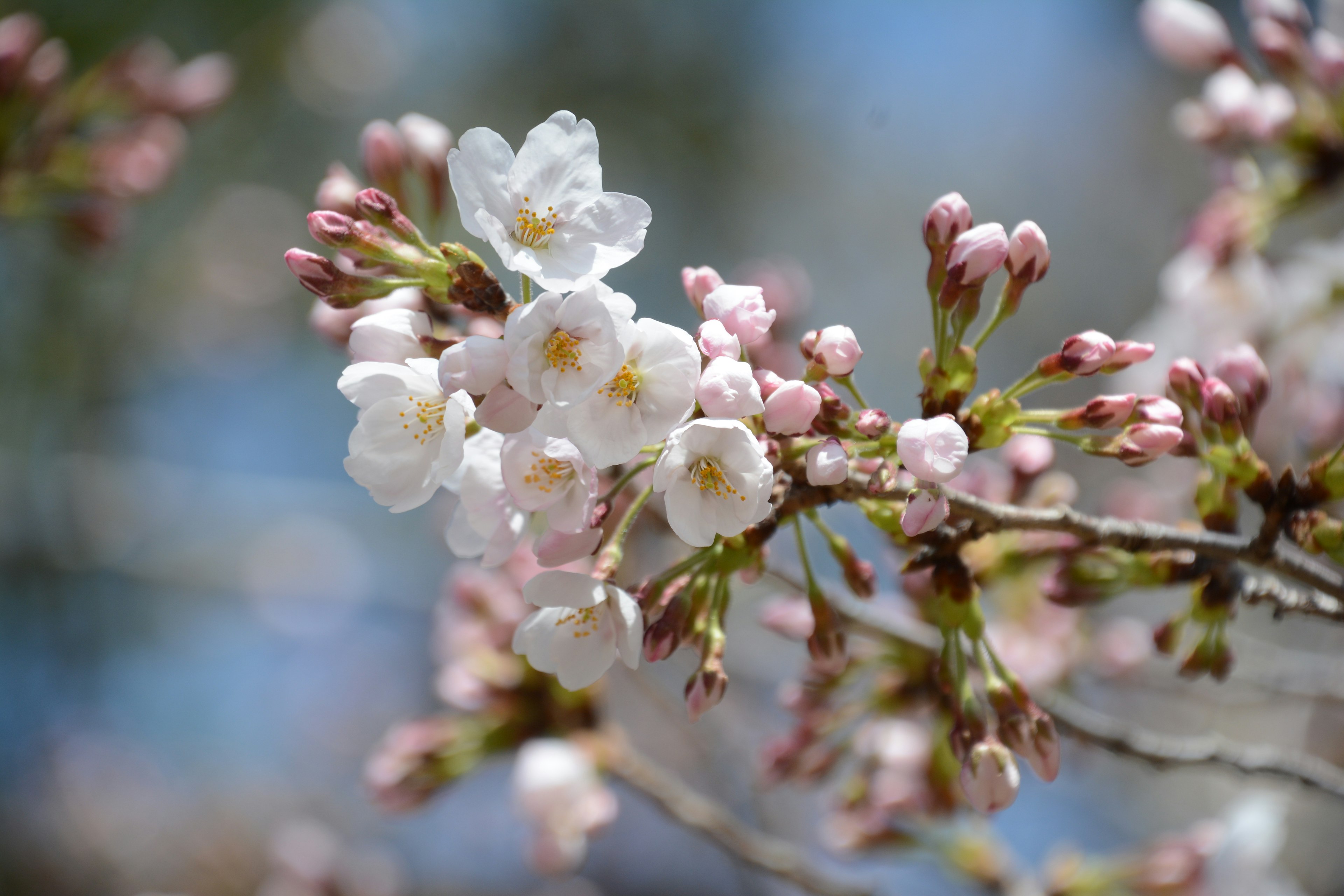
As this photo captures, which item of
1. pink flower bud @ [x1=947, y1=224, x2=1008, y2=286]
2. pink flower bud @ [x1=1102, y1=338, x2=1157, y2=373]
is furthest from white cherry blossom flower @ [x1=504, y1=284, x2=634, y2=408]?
pink flower bud @ [x1=1102, y1=338, x2=1157, y2=373]

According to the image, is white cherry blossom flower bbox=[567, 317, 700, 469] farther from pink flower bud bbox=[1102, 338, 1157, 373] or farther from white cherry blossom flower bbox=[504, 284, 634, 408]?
pink flower bud bbox=[1102, 338, 1157, 373]

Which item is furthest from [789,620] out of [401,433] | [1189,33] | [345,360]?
[345,360]

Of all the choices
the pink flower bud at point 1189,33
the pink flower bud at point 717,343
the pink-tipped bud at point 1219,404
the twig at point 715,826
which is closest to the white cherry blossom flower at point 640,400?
the pink flower bud at point 717,343

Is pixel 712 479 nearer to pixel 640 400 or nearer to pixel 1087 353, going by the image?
pixel 640 400

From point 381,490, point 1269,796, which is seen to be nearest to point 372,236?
point 381,490

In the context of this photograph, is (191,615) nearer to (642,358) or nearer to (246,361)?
(246,361)

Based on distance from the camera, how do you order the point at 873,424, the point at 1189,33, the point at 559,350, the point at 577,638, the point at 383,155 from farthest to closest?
the point at 1189,33, the point at 383,155, the point at 577,638, the point at 873,424, the point at 559,350
